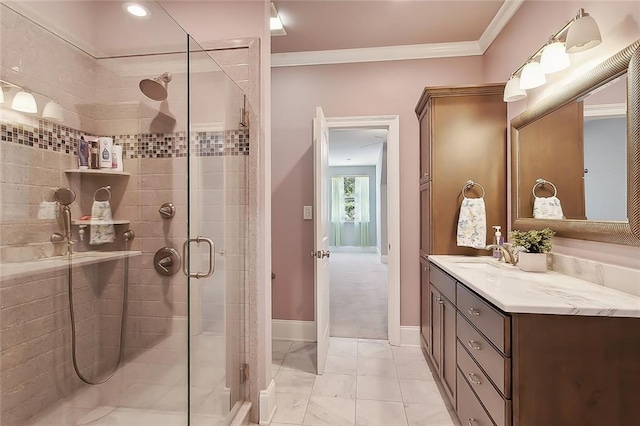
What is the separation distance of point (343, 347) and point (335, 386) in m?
0.62

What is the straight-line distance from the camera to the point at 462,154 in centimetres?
229

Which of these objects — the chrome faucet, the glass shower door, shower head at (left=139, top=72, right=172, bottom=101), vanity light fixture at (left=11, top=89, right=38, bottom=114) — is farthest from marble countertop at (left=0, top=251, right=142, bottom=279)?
the chrome faucet

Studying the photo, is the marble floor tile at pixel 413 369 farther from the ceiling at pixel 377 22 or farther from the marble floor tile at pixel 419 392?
the ceiling at pixel 377 22

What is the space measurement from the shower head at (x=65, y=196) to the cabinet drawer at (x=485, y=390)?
2118 mm

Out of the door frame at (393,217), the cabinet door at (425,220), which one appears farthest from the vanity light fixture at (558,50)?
the door frame at (393,217)

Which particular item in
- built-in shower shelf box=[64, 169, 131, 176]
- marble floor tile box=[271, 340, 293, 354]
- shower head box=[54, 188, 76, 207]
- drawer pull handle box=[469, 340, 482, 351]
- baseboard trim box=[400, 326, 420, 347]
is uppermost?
built-in shower shelf box=[64, 169, 131, 176]

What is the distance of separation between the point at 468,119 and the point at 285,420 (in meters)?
2.47

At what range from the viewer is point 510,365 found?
1087 millimetres

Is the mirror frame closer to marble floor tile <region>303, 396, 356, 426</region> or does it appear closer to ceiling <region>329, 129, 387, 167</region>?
marble floor tile <region>303, 396, 356, 426</region>

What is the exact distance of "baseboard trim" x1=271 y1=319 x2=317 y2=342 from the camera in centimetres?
285

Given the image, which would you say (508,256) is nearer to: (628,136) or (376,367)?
(628,136)

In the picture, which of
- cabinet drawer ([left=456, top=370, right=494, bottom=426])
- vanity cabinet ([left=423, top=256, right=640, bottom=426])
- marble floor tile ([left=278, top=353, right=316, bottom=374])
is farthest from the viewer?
marble floor tile ([left=278, top=353, right=316, bottom=374])

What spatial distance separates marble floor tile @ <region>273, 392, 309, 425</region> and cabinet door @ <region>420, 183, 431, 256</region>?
4.77 ft

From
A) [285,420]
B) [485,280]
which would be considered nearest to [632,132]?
[485,280]
